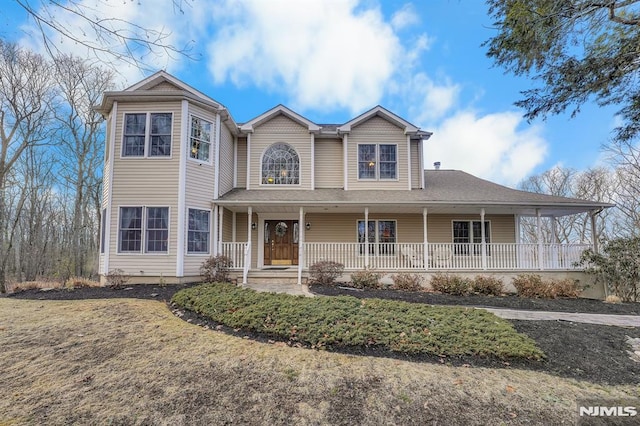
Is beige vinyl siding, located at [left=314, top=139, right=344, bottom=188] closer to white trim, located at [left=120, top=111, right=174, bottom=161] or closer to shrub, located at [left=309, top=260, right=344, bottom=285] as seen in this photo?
shrub, located at [left=309, top=260, right=344, bottom=285]

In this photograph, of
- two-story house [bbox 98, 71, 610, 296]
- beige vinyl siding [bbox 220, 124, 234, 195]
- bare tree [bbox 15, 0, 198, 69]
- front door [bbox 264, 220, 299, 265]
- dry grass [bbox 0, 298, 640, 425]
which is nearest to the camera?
bare tree [bbox 15, 0, 198, 69]

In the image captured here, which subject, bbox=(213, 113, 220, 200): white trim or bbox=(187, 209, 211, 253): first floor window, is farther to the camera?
bbox=(213, 113, 220, 200): white trim

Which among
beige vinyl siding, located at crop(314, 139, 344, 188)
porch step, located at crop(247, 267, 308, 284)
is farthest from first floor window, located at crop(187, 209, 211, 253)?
beige vinyl siding, located at crop(314, 139, 344, 188)

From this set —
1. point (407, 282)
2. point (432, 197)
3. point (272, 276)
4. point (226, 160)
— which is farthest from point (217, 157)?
point (432, 197)

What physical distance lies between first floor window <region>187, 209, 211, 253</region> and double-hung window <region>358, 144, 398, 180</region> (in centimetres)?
658

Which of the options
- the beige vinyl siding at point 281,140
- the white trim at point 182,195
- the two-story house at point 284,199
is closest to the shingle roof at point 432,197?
the two-story house at point 284,199

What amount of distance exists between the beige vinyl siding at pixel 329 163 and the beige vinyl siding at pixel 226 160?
12.1ft

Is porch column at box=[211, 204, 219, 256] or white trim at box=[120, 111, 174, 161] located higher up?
white trim at box=[120, 111, 174, 161]

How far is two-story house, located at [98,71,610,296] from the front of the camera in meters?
10.5

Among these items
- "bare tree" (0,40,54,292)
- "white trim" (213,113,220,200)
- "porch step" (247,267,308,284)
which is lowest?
"porch step" (247,267,308,284)

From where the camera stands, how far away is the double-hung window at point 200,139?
1101 cm

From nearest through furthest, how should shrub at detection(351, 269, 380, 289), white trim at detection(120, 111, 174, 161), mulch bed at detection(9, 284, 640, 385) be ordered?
mulch bed at detection(9, 284, 640, 385) < shrub at detection(351, 269, 380, 289) < white trim at detection(120, 111, 174, 161)

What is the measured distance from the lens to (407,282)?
10266 millimetres

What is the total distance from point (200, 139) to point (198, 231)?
3.33m
